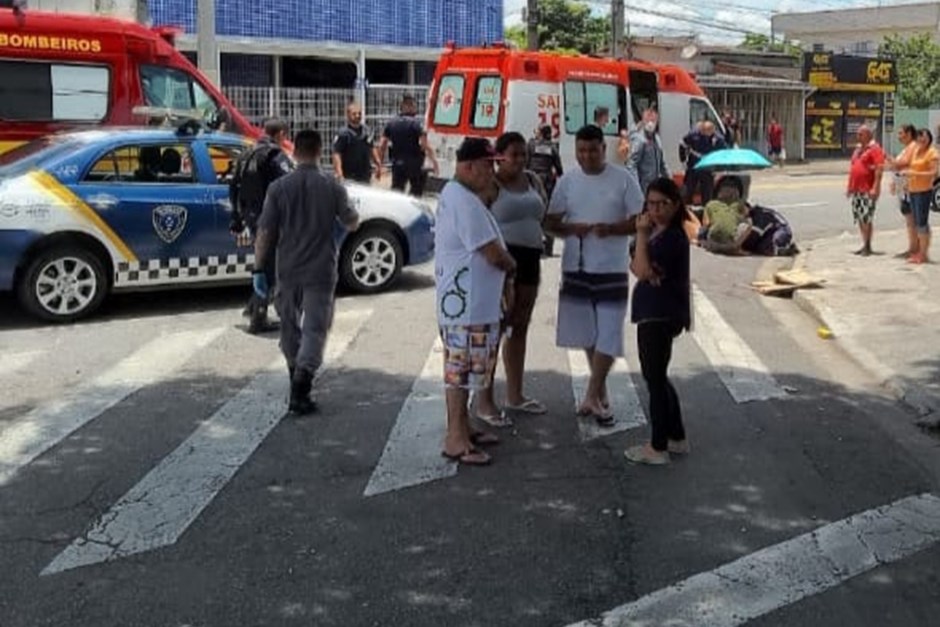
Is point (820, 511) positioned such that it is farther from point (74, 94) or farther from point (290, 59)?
point (290, 59)

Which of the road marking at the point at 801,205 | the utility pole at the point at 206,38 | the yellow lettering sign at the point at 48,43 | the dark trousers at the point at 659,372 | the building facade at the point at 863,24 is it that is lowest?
the dark trousers at the point at 659,372

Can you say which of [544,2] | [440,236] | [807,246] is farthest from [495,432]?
[544,2]

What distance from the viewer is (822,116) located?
1741 inches

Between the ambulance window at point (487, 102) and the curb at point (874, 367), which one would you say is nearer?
the curb at point (874, 367)

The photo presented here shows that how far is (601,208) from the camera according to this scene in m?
6.27

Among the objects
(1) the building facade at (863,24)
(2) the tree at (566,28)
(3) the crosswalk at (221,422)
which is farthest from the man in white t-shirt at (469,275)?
(1) the building facade at (863,24)

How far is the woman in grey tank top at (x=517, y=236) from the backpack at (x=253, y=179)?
2.79 meters

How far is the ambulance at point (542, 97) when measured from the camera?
53.9 ft

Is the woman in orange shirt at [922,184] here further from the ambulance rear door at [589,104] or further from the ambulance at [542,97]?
the ambulance at [542,97]

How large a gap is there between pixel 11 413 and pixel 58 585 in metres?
2.71

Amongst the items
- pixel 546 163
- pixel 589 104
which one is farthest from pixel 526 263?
pixel 589 104

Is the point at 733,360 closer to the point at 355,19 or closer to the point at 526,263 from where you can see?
the point at 526,263

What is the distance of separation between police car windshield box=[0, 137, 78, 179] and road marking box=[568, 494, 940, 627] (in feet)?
22.9

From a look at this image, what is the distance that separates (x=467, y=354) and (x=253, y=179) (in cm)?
361
